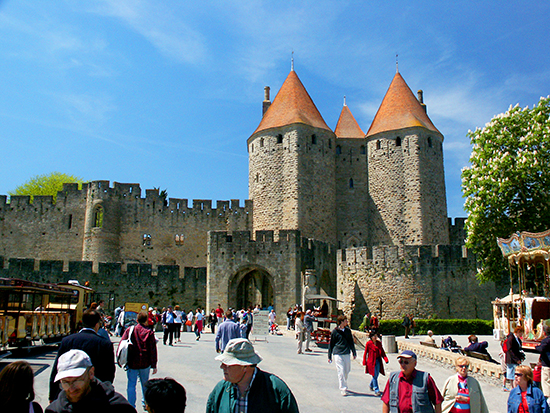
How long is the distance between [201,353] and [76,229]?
2567cm

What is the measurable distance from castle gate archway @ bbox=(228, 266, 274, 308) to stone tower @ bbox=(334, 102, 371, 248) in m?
7.94

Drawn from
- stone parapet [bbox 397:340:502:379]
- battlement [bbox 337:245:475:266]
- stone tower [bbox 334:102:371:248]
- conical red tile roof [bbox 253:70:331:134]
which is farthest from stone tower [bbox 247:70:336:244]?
stone parapet [bbox 397:340:502:379]

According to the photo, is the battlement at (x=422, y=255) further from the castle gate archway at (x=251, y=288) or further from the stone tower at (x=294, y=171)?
the stone tower at (x=294, y=171)

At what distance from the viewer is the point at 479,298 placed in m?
25.6

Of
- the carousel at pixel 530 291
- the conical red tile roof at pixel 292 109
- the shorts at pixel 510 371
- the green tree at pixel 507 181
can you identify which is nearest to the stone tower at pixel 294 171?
the conical red tile roof at pixel 292 109

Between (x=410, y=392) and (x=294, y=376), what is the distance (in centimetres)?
605

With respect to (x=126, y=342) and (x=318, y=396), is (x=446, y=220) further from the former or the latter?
(x=126, y=342)

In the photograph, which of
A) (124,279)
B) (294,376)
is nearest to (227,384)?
(294,376)

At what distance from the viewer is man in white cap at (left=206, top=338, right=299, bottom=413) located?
345 centimetres

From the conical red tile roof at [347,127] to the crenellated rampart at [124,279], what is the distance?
1664cm

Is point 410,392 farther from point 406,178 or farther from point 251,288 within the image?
point 406,178

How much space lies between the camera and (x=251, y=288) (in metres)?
30.7

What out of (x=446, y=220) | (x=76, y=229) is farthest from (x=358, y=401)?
(x=76, y=229)

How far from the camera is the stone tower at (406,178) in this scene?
3375 cm
